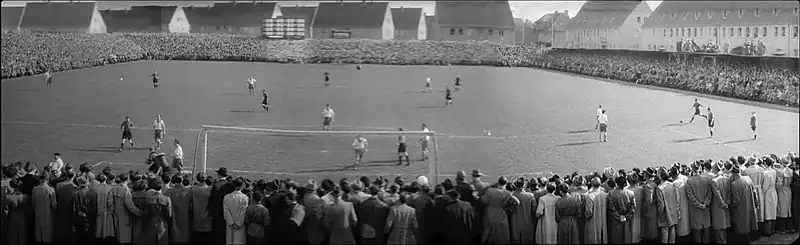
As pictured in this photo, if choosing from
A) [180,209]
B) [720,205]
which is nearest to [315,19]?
[180,209]

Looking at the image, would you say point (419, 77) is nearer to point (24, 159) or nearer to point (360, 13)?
point (360, 13)

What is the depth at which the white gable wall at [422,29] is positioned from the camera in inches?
577

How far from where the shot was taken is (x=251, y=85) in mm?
14281

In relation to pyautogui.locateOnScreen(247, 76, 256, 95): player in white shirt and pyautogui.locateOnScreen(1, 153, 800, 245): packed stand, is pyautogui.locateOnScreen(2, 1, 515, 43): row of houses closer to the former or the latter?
pyautogui.locateOnScreen(247, 76, 256, 95): player in white shirt

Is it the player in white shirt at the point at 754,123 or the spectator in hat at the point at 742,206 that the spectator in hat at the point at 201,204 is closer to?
the spectator in hat at the point at 742,206

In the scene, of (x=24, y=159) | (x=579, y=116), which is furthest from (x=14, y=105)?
(x=579, y=116)

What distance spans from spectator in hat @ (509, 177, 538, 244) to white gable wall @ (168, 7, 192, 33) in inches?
299

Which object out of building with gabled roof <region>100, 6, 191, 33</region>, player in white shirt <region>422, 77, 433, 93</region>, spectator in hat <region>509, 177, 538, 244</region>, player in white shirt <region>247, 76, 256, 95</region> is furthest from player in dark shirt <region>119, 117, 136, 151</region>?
spectator in hat <region>509, 177, 538, 244</region>

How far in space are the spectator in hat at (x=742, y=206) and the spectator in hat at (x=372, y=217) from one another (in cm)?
455

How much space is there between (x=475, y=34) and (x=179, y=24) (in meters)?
5.27

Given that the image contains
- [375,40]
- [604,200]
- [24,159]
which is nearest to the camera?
[604,200]

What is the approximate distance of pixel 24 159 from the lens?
13734mm

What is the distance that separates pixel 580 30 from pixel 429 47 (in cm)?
278

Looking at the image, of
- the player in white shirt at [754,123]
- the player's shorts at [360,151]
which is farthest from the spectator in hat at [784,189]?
the player's shorts at [360,151]
